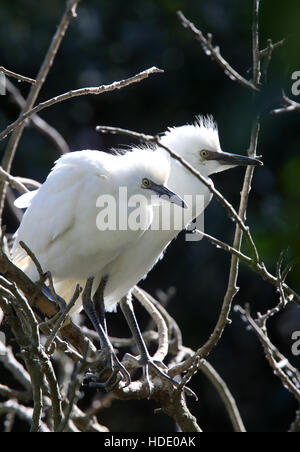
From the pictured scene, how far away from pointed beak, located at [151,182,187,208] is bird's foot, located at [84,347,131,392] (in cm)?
69

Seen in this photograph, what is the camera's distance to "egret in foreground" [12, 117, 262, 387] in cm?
335

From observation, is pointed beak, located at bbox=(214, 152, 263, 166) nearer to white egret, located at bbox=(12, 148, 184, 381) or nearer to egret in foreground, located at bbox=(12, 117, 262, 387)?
egret in foreground, located at bbox=(12, 117, 262, 387)

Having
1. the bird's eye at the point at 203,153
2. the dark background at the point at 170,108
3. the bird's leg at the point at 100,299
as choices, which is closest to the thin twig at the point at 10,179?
the bird's leg at the point at 100,299

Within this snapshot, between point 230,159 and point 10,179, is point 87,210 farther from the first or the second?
point 230,159

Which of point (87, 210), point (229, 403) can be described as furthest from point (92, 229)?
point (229, 403)

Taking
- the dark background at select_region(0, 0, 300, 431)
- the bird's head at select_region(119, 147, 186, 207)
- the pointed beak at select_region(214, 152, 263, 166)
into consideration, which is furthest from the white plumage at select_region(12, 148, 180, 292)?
the dark background at select_region(0, 0, 300, 431)

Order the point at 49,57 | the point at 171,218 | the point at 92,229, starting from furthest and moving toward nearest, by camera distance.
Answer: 1. the point at 171,218
2. the point at 49,57
3. the point at 92,229

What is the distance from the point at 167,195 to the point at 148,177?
119 mm

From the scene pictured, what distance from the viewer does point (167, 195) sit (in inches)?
120

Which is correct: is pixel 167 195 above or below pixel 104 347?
above

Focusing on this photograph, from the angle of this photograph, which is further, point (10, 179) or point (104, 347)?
point (10, 179)

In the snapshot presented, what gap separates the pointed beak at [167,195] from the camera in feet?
9.89

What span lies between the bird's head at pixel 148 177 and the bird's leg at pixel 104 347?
0.53 metres
